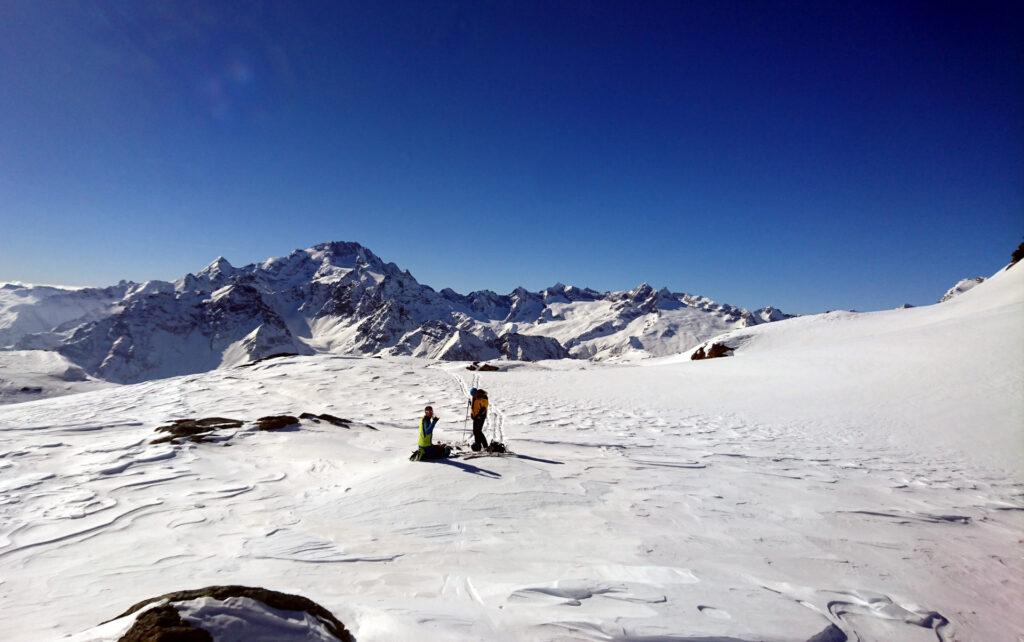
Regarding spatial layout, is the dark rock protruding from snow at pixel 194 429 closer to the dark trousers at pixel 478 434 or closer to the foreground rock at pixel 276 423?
the foreground rock at pixel 276 423

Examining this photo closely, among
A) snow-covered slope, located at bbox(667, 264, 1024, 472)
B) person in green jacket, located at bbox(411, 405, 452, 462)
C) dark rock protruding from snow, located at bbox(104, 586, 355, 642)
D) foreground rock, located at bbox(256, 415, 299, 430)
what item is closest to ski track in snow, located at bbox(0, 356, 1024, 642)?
person in green jacket, located at bbox(411, 405, 452, 462)

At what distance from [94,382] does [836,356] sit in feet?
806

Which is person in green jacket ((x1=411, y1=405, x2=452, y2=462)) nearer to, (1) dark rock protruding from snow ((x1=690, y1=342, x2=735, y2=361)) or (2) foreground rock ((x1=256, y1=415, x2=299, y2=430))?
(2) foreground rock ((x1=256, y1=415, x2=299, y2=430))

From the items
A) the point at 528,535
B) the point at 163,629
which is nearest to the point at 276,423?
the point at 528,535

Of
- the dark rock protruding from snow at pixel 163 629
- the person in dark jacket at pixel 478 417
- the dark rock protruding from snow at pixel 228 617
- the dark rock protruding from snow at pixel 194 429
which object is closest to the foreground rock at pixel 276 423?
the dark rock protruding from snow at pixel 194 429

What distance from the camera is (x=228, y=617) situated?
318 centimetres

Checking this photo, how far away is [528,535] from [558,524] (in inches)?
24.6

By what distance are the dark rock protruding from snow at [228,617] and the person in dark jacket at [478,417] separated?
7.49m

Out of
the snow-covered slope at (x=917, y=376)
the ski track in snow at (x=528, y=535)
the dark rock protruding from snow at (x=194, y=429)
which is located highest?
the snow-covered slope at (x=917, y=376)

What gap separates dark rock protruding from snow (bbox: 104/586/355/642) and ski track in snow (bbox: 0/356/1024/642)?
1.68 feet

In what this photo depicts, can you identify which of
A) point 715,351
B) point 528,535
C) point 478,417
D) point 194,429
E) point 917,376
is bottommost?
point 528,535

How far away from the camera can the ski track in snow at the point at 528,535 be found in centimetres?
448

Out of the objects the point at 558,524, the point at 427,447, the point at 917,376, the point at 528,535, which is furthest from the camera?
the point at 917,376

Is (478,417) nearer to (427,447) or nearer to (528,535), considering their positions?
(427,447)
